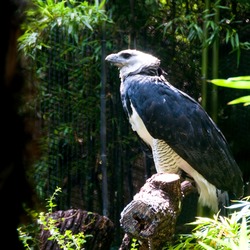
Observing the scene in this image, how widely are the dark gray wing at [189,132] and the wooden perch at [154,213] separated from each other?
1.03 metres

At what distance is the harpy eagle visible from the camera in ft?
12.3

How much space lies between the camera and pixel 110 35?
15.0 feet

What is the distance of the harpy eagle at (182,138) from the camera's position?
3.76 meters

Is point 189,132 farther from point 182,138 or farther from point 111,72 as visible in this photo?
point 111,72

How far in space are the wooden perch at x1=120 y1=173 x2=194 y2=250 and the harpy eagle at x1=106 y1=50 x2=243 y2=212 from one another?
1.03 m

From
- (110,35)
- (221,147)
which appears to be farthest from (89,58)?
(221,147)

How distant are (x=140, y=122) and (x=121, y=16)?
106 centimetres

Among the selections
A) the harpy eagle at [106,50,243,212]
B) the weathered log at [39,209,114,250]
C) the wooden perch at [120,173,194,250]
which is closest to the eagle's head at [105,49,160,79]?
the harpy eagle at [106,50,243,212]

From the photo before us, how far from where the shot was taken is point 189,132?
12.4ft

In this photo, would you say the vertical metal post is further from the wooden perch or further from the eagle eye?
the wooden perch

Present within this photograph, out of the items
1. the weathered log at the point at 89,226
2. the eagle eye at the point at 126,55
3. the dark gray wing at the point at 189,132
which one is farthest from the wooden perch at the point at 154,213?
the eagle eye at the point at 126,55

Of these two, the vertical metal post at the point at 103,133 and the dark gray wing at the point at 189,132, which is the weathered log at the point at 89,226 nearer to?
the dark gray wing at the point at 189,132

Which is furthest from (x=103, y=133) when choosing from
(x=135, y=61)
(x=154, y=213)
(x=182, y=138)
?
(x=154, y=213)

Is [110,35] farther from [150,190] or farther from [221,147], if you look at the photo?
[150,190]
